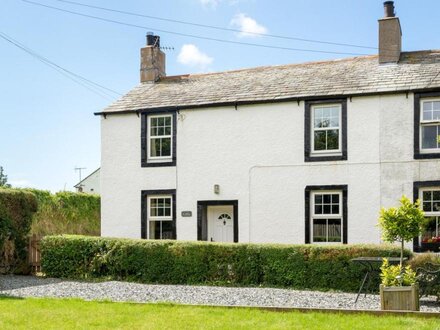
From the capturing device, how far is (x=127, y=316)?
34.0ft

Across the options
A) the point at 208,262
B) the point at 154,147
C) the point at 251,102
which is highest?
the point at 251,102

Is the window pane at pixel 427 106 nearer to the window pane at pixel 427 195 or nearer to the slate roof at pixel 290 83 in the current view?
the slate roof at pixel 290 83

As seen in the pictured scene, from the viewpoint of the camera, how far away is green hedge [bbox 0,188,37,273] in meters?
18.4

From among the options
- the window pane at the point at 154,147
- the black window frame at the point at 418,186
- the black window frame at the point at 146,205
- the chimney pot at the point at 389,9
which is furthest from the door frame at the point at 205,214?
the chimney pot at the point at 389,9

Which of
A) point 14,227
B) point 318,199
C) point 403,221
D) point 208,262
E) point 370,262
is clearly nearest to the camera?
point 403,221

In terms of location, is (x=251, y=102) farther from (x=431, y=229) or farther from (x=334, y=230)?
(x=431, y=229)

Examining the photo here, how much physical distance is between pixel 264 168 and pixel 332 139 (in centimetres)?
250

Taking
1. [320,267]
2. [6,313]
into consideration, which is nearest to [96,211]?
[320,267]

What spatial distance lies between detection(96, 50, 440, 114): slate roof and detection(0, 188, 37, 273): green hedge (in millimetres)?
5773

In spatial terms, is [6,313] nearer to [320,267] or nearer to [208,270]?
[208,270]

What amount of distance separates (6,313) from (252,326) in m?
4.37

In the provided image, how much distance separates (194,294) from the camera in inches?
560

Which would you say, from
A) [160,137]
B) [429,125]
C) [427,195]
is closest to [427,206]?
[427,195]

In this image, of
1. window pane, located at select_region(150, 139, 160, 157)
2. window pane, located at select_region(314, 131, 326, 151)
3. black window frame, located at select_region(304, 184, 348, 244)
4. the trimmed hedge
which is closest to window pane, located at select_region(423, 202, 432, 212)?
black window frame, located at select_region(304, 184, 348, 244)
